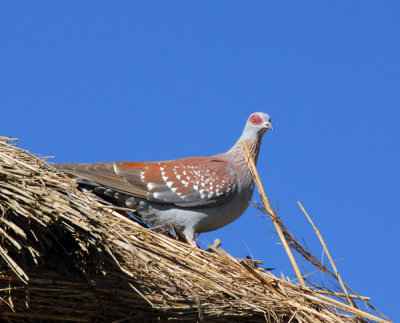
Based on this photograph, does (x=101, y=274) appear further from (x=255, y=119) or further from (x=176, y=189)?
(x=255, y=119)

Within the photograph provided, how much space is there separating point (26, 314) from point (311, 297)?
1.92 m

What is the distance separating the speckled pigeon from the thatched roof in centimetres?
69

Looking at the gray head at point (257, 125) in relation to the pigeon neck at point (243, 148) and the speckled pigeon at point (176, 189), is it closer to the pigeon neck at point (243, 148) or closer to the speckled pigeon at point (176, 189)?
the pigeon neck at point (243, 148)

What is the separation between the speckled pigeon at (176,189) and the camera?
19.0 ft

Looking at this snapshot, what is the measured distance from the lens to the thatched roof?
3752mm

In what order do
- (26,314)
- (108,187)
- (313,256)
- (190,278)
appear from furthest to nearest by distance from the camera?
1. (108,187)
2. (313,256)
3. (190,278)
4. (26,314)

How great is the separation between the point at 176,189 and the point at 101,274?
1849 mm

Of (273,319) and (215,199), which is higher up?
(215,199)

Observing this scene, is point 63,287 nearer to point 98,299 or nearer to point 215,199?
Answer: point 98,299

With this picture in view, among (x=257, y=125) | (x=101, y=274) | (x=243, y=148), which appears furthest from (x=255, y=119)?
(x=101, y=274)

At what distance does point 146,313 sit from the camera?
4309mm

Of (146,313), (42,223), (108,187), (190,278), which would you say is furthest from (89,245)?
(108,187)

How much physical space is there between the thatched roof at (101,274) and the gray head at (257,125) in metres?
1.72

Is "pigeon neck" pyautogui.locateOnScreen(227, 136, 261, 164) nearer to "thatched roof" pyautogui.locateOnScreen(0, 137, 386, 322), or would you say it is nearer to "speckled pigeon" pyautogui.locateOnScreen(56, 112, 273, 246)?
"speckled pigeon" pyautogui.locateOnScreen(56, 112, 273, 246)
